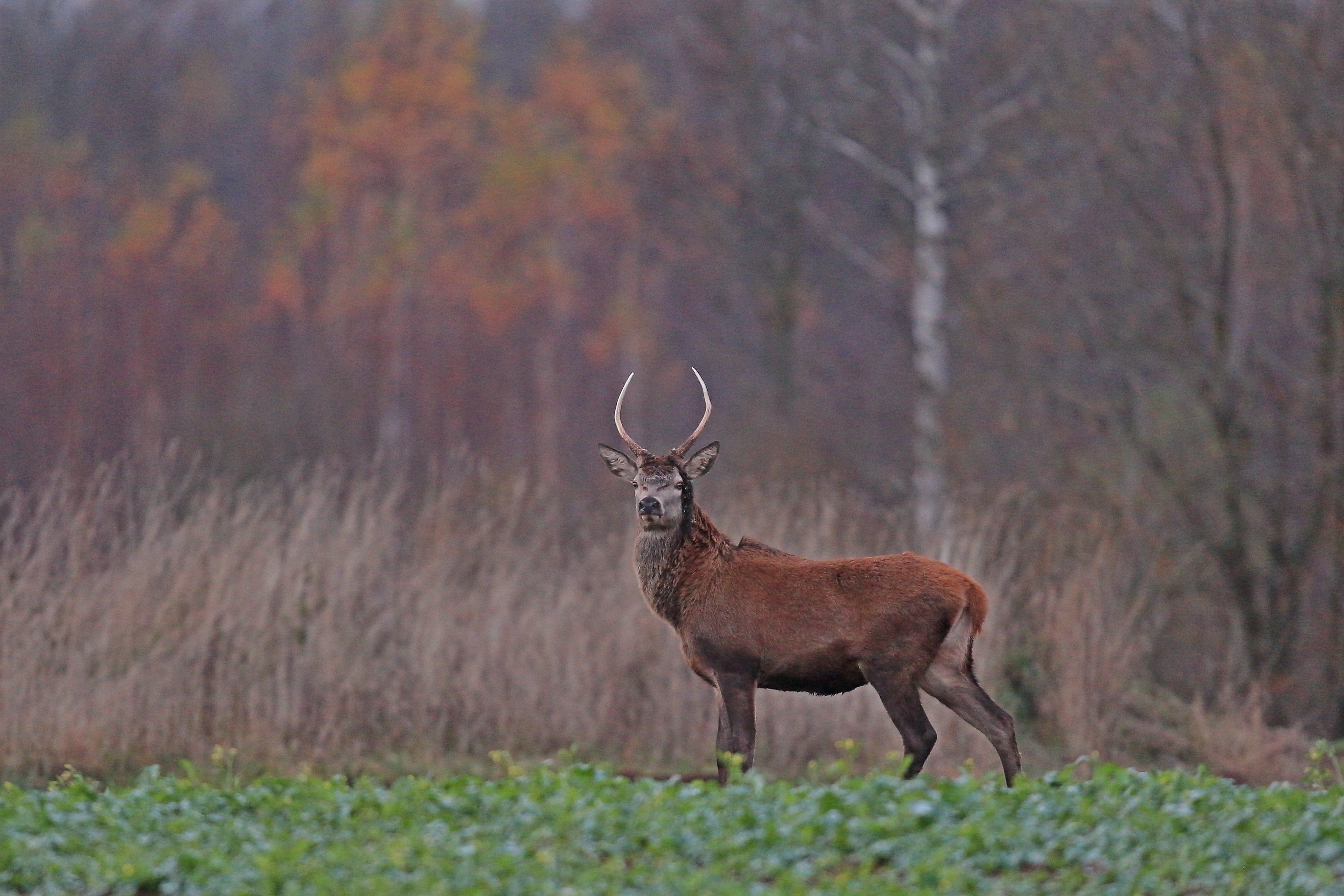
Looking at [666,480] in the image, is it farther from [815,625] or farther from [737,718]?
[737,718]

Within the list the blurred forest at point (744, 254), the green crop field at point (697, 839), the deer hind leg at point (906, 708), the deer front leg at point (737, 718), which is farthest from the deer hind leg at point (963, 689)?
the blurred forest at point (744, 254)

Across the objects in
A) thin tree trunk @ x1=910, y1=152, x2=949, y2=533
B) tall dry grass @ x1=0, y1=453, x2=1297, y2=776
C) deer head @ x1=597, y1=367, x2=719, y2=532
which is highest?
thin tree trunk @ x1=910, y1=152, x2=949, y2=533

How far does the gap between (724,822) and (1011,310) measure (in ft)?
52.0

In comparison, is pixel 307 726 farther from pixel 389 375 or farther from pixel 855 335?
pixel 389 375

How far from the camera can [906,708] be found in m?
7.23

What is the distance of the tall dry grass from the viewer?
35.1ft

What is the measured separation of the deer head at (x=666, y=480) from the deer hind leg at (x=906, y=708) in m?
0.99

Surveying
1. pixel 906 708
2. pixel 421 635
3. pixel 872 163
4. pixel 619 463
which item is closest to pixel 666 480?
pixel 619 463

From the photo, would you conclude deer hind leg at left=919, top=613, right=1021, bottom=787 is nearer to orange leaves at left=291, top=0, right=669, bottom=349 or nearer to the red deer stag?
the red deer stag

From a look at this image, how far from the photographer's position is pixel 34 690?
33.9 ft

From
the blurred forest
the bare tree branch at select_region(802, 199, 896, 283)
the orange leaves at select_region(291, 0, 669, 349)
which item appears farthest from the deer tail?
the orange leaves at select_region(291, 0, 669, 349)

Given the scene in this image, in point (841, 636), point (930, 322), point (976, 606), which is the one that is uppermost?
point (930, 322)

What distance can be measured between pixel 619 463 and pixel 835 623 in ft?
3.92

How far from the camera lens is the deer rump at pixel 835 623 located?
287 inches
